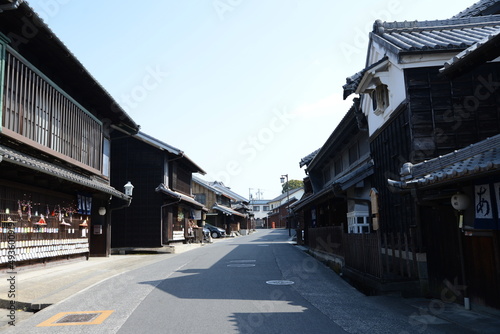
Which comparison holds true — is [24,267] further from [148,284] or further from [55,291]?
[148,284]

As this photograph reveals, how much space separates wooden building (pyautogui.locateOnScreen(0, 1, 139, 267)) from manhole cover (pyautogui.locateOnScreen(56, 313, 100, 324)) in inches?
159

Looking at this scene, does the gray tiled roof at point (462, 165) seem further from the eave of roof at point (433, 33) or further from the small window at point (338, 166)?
the small window at point (338, 166)

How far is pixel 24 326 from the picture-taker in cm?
773

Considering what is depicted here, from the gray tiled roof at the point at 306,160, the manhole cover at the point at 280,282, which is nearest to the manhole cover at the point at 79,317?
the manhole cover at the point at 280,282

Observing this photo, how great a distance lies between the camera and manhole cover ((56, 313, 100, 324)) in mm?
8045

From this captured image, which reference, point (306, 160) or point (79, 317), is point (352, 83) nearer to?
point (79, 317)

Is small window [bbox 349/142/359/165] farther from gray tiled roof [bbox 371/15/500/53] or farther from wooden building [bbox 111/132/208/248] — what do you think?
wooden building [bbox 111/132/208/248]

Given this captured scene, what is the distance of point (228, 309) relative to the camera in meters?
8.78

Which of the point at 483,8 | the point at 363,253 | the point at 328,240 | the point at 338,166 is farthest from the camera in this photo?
the point at 338,166

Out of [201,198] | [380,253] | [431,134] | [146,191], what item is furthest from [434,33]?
[201,198]

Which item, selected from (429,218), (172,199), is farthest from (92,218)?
(429,218)

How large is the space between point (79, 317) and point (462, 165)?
308 inches

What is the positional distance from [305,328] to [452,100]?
7503 millimetres

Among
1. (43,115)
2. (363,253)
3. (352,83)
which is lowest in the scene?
(363,253)
